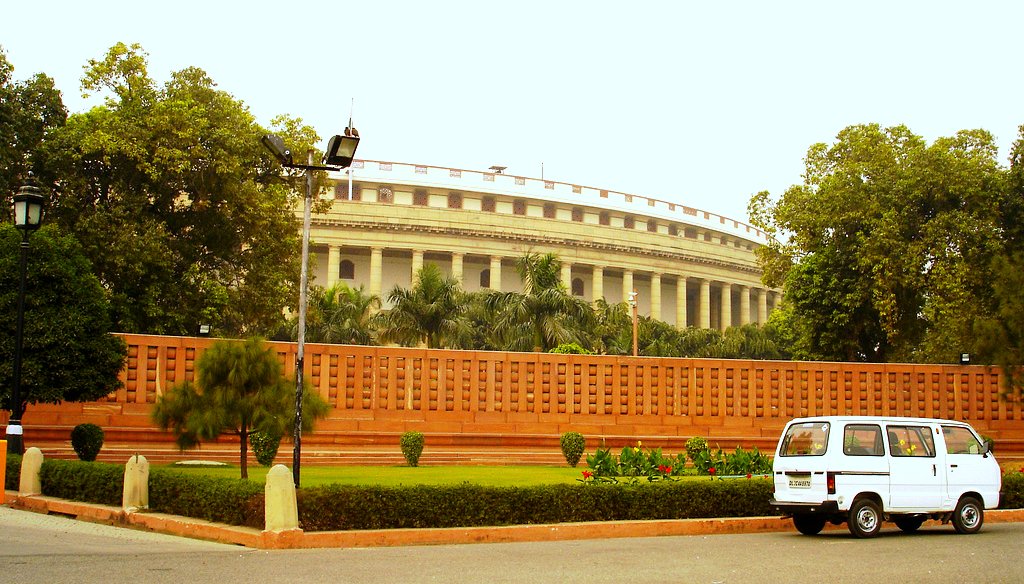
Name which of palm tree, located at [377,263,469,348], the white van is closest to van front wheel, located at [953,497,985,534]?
the white van

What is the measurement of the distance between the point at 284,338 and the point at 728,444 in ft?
99.9

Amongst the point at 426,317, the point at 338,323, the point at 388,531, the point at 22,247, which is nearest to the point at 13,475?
the point at 22,247

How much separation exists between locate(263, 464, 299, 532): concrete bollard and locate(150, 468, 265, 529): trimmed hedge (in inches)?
22.2

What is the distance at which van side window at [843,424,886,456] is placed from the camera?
1409 centimetres

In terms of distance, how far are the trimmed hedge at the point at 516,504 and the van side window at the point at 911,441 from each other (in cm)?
224

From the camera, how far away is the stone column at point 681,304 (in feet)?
253

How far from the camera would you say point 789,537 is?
1448 centimetres

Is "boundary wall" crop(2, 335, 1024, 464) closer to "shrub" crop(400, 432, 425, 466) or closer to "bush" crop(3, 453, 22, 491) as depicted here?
"shrub" crop(400, 432, 425, 466)

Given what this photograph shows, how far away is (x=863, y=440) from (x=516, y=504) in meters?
4.70

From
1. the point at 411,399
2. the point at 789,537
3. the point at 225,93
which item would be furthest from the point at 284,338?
the point at 789,537

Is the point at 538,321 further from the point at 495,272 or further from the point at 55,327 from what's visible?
the point at 495,272

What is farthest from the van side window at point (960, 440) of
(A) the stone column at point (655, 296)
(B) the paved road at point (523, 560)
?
(A) the stone column at point (655, 296)

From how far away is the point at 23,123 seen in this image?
30656mm

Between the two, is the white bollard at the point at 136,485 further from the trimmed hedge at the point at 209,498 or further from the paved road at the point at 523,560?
the paved road at the point at 523,560
